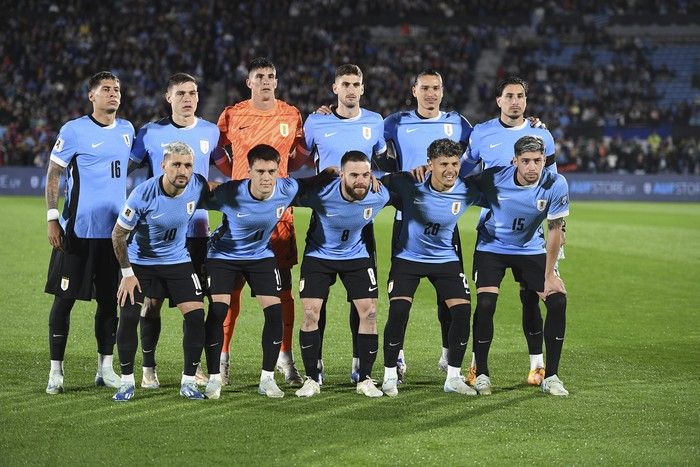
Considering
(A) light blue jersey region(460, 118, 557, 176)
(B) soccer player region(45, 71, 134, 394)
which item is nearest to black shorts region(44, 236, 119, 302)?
(B) soccer player region(45, 71, 134, 394)

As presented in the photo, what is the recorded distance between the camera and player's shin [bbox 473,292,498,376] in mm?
7086

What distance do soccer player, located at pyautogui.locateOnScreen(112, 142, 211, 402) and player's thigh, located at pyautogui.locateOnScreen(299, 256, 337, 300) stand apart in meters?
0.78

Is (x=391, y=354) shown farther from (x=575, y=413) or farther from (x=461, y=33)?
(x=461, y=33)

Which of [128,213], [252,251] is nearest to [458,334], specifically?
[252,251]

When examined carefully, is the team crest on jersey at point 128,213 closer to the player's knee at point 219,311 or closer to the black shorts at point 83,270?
the black shorts at point 83,270

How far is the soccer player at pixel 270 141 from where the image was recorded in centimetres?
754

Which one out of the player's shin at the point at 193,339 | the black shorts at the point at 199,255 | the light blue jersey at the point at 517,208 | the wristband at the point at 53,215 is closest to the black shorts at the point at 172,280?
the player's shin at the point at 193,339

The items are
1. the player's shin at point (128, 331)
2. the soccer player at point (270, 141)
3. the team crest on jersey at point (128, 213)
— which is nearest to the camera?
the team crest on jersey at point (128, 213)

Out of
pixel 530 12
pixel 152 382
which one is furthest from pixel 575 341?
pixel 530 12

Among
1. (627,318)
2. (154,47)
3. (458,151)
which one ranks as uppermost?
(154,47)

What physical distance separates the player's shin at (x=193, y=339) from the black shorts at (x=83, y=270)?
2.53 ft

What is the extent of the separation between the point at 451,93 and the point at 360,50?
475 cm

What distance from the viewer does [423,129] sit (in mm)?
7730

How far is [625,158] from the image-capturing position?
3209 cm
